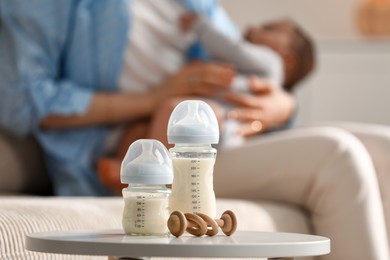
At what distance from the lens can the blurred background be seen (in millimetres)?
3982

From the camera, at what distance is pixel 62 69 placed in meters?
2.43

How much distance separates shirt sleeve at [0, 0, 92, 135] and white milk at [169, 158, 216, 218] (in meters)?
1.14

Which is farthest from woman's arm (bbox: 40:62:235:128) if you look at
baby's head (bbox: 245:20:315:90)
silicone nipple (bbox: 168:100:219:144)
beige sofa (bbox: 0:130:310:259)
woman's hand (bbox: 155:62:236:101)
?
silicone nipple (bbox: 168:100:219:144)

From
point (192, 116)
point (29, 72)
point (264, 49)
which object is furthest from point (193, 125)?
point (264, 49)

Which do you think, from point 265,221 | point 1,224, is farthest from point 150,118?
point 1,224

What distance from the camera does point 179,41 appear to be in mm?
2477

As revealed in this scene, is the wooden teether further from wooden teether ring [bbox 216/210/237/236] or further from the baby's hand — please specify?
the baby's hand

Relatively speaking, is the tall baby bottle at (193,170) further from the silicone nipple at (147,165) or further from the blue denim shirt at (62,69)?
the blue denim shirt at (62,69)

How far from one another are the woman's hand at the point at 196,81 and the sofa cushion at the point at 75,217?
412mm

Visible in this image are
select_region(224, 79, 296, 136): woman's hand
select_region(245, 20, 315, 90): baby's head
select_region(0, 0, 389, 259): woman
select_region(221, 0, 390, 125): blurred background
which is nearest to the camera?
select_region(0, 0, 389, 259): woman

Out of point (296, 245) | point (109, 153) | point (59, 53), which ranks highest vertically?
point (59, 53)

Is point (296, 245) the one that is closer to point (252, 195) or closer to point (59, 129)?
point (252, 195)

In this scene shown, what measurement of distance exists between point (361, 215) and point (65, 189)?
80cm

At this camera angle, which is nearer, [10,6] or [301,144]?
[301,144]
